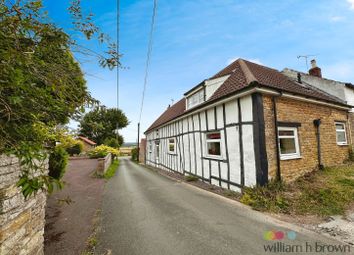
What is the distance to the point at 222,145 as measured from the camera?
7.52 metres

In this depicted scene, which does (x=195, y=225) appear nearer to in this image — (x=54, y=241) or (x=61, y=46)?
(x=54, y=241)

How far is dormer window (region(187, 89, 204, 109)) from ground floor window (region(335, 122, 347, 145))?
7284 mm

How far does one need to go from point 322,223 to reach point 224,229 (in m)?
2.29

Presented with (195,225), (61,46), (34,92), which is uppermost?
(61,46)

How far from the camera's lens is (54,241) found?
144 inches

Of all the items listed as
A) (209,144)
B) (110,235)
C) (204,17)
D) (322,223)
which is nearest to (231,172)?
(209,144)

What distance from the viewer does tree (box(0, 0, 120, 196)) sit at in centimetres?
154

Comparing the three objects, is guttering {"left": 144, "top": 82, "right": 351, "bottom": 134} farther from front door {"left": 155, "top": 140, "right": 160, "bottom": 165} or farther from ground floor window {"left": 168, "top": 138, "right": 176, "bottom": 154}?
front door {"left": 155, "top": 140, "right": 160, "bottom": 165}

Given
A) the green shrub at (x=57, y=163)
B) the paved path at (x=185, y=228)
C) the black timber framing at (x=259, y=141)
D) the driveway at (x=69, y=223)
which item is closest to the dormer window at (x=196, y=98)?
the black timber framing at (x=259, y=141)

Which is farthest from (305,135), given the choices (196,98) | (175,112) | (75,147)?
(75,147)

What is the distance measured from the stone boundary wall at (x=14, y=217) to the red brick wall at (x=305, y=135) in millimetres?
6328

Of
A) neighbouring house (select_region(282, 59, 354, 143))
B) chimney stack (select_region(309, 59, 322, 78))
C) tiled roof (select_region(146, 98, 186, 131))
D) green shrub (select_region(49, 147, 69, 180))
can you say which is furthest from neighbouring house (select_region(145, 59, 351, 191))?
green shrub (select_region(49, 147, 69, 180))

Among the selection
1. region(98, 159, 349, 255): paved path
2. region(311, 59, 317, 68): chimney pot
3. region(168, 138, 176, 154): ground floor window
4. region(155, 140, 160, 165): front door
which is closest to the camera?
region(98, 159, 349, 255): paved path

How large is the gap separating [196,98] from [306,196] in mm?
7024
